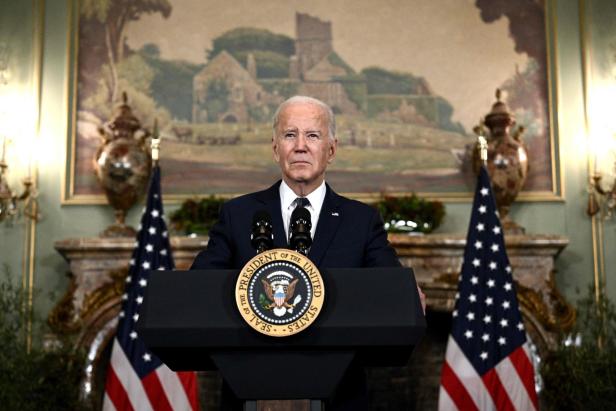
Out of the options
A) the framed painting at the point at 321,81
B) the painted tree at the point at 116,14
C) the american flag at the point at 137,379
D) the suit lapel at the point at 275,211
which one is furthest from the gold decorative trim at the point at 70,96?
the suit lapel at the point at 275,211

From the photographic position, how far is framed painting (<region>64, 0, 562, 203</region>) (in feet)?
23.8

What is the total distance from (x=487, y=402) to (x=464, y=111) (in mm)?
2935

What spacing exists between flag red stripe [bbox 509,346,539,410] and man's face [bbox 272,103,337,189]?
360cm

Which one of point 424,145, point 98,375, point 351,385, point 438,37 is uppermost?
point 438,37

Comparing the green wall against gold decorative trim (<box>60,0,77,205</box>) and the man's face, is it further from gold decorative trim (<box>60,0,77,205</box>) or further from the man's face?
the man's face

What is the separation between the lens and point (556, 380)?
611cm

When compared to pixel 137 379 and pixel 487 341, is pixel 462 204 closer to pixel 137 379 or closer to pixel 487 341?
pixel 487 341

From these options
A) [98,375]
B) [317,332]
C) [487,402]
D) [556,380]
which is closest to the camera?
[317,332]

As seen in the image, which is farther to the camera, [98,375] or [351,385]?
[98,375]

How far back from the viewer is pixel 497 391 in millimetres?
5562

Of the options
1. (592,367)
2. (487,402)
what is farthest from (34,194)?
(592,367)

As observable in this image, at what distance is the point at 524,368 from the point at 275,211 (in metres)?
3.70

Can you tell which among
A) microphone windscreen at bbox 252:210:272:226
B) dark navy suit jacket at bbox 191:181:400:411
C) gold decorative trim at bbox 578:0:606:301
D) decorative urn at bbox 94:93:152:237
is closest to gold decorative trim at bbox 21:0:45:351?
decorative urn at bbox 94:93:152:237

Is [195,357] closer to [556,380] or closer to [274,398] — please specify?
[274,398]
